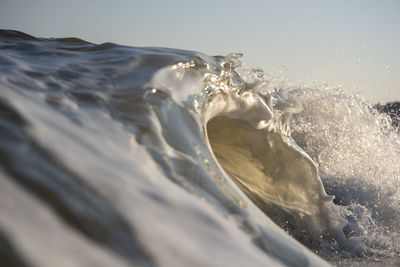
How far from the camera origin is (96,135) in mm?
747

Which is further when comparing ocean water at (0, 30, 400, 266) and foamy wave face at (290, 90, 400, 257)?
foamy wave face at (290, 90, 400, 257)

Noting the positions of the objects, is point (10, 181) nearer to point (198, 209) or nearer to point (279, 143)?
point (198, 209)

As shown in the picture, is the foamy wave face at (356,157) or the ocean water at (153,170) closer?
the ocean water at (153,170)

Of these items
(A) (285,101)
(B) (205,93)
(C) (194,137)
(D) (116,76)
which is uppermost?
(A) (285,101)

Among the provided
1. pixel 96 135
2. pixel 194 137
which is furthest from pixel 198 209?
pixel 194 137

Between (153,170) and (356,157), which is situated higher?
(356,157)

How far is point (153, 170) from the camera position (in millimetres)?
728

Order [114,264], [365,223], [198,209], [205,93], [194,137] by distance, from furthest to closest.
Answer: [365,223] < [205,93] < [194,137] < [198,209] < [114,264]

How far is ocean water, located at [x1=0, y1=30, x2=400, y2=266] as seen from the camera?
20.0 inches

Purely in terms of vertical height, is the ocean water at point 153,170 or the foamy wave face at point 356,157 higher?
the foamy wave face at point 356,157

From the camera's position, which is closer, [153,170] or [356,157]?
[153,170]

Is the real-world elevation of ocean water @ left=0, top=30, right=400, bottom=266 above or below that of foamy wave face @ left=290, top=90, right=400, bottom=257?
below

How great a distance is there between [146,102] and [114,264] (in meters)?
0.63

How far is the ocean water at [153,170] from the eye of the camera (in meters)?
0.51
